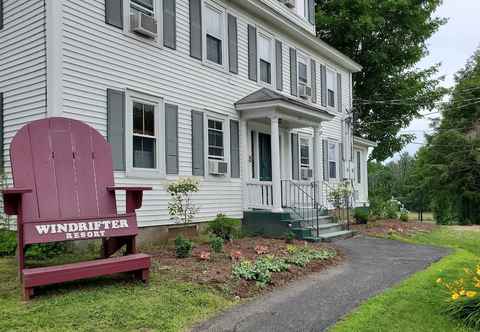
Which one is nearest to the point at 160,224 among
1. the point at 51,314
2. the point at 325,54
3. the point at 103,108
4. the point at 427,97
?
the point at 103,108

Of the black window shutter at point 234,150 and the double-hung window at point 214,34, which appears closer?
the double-hung window at point 214,34

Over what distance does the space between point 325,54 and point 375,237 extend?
6.71 meters

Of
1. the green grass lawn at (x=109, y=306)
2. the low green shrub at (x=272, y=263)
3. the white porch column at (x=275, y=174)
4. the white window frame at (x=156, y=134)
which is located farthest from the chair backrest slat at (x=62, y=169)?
the white porch column at (x=275, y=174)

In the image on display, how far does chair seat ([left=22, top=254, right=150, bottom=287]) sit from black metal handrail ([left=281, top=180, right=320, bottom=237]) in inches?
224

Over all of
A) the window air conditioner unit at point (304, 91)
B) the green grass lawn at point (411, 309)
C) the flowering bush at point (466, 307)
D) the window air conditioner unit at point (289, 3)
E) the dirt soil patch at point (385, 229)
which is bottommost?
the dirt soil patch at point (385, 229)

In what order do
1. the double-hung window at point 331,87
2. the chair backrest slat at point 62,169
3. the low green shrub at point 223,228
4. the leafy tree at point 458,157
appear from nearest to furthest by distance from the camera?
the chair backrest slat at point 62,169 < the low green shrub at point 223,228 < the double-hung window at point 331,87 < the leafy tree at point 458,157

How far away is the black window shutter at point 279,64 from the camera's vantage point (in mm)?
12148

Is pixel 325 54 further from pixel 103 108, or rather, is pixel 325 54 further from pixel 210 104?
pixel 103 108

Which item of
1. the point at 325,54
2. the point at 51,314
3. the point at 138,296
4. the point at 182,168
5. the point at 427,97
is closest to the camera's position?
the point at 51,314

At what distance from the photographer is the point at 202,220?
9.35m

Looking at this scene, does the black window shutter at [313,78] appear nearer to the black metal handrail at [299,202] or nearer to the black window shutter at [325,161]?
the black window shutter at [325,161]

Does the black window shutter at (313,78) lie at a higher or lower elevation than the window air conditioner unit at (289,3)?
lower

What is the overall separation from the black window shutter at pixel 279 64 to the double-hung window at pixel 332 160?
141 inches

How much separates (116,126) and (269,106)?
12.6ft
